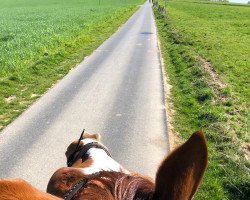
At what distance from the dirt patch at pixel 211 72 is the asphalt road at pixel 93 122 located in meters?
1.81

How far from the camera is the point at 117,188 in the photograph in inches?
51.5

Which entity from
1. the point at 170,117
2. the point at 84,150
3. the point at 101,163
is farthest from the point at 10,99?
the point at 101,163

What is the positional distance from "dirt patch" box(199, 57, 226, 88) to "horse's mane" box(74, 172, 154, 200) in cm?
1060

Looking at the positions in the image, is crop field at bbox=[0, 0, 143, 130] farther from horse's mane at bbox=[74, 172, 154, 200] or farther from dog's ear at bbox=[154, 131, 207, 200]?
dog's ear at bbox=[154, 131, 207, 200]

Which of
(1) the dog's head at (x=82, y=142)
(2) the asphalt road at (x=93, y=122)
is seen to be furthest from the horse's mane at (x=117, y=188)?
(2) the asphalt road at (x=93, y=122)

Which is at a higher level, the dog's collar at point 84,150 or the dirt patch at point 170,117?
the dog's collar at point 84,150

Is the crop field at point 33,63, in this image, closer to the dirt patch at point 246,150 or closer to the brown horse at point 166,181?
the dirt patch at point 246,150

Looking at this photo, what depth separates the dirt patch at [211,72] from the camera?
38.9ft

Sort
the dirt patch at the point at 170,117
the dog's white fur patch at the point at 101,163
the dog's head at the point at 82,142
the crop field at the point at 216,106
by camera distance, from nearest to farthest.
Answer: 1. the dog's white fur patch at the point at 101,163
2. the dog's head at the point at 82,142
3. the crop field at the point at 216,106
4. the dirt patch at the point at 170,117

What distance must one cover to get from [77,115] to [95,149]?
21.5 feet

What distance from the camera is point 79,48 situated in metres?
19.6

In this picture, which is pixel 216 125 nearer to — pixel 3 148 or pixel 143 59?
pixel 3 148

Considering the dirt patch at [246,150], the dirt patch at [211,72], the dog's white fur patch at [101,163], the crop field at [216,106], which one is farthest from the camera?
the dirt patch at [211,72]

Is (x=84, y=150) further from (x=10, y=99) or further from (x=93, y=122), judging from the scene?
(x=10, y=99)
